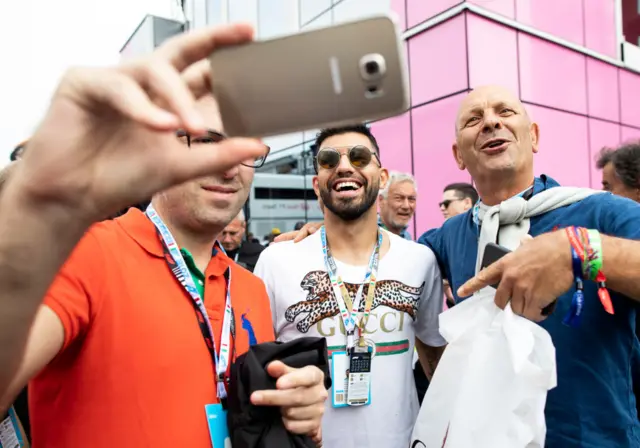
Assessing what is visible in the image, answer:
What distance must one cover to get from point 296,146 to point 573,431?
11836mm

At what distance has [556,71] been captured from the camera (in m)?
8.84

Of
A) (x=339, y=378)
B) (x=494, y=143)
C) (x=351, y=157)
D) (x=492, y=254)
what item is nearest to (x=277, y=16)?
(x=351, y=157)

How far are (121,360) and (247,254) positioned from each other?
4.00 metres

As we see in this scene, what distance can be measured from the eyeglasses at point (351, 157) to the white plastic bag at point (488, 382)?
1.08m

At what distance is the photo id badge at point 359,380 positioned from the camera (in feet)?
6.59

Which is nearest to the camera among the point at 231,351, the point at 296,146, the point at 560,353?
the point at 231,351

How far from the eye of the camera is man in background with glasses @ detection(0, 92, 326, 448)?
112 cm

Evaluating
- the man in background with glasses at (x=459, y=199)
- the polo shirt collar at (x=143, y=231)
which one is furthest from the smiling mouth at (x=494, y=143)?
the man in background with glasses at (x=459, y=199)

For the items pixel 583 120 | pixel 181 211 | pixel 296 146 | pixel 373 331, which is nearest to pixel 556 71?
pixel 583 120

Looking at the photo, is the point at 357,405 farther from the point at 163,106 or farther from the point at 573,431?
the point at 163,106

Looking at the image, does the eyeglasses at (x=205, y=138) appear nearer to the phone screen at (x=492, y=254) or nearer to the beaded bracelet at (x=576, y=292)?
the phone screen at (x=492, y=254)

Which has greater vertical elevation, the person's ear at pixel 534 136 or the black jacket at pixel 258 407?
the person's ear at pixel 534 136

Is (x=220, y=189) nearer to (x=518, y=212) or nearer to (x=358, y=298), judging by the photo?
(x=358, y=298)

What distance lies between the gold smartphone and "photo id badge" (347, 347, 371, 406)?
1.60 meters
